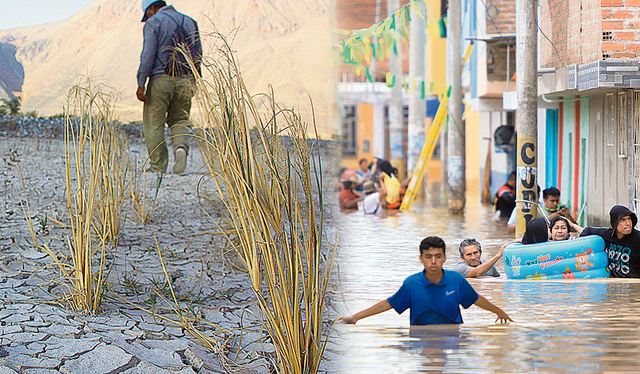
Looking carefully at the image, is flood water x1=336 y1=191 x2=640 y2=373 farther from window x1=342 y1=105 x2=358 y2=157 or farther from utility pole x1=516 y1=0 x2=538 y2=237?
Answer: window x1=342 y1=105 x2=358 y2=157


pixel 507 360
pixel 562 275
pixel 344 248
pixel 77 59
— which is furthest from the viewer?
pixel 77 59

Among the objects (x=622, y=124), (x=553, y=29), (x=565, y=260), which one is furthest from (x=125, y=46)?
(x=565, y=260)

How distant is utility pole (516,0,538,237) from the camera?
7.38 meters

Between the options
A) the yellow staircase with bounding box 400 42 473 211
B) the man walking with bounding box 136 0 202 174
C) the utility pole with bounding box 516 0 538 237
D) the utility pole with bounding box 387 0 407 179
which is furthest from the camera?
the utility pole with bounding box 387 0 407 179

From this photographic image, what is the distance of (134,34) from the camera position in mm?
11453

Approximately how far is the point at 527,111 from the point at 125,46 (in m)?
6.15

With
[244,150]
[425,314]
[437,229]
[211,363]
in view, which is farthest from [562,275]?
[437,229]

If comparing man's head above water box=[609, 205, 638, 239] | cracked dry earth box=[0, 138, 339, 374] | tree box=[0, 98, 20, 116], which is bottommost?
cracked dry earth box=[0, 138, 339, 374]

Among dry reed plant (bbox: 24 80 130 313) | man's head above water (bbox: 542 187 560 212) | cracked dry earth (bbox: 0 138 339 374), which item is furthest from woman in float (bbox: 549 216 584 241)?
dry reed plant (bbox: 24 80 130 313)

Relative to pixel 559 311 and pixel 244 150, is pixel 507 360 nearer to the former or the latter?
pixel 559 311

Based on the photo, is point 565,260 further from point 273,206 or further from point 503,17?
point 503,17

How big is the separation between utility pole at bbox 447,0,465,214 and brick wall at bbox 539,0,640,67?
11.4ft

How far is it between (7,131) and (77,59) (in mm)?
2642

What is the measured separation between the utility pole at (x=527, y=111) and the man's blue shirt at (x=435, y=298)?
446 cm
